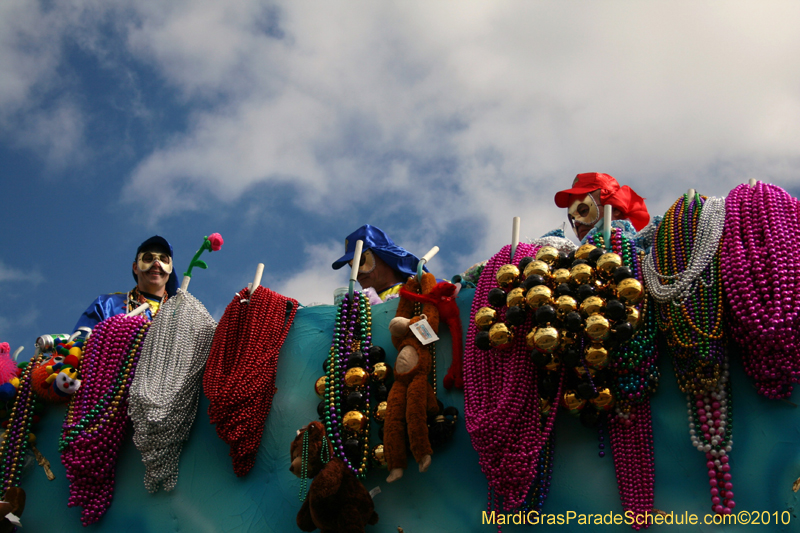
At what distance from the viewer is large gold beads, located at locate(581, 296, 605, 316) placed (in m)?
2.28

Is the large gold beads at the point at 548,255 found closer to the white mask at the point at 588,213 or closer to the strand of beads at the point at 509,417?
the strand of beads at the point at 509,417

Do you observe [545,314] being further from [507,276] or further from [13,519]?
[13,519]

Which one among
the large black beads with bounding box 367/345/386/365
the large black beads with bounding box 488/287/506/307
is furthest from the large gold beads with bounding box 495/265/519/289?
the large black beads with bounding box 367/345/386/365

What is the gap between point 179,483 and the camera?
3.11 m

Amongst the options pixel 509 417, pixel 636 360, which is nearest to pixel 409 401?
pixel 509 417

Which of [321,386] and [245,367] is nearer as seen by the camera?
[321,386]

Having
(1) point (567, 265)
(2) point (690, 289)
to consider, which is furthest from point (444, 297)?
(2) point (690, 289)

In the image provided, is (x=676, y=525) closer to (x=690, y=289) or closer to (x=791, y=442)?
(x=791, y=442)

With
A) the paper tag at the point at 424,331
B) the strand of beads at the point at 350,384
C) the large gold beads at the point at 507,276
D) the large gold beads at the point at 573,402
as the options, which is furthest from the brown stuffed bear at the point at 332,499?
the large gold beads at the point at 507,276

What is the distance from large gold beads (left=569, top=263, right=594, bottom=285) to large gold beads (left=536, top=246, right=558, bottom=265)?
0.14 m

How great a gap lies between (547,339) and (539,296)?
0.17 meters

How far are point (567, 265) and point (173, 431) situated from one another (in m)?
2.04

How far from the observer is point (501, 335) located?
243 centimetres

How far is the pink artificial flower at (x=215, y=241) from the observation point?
11.6 ft
